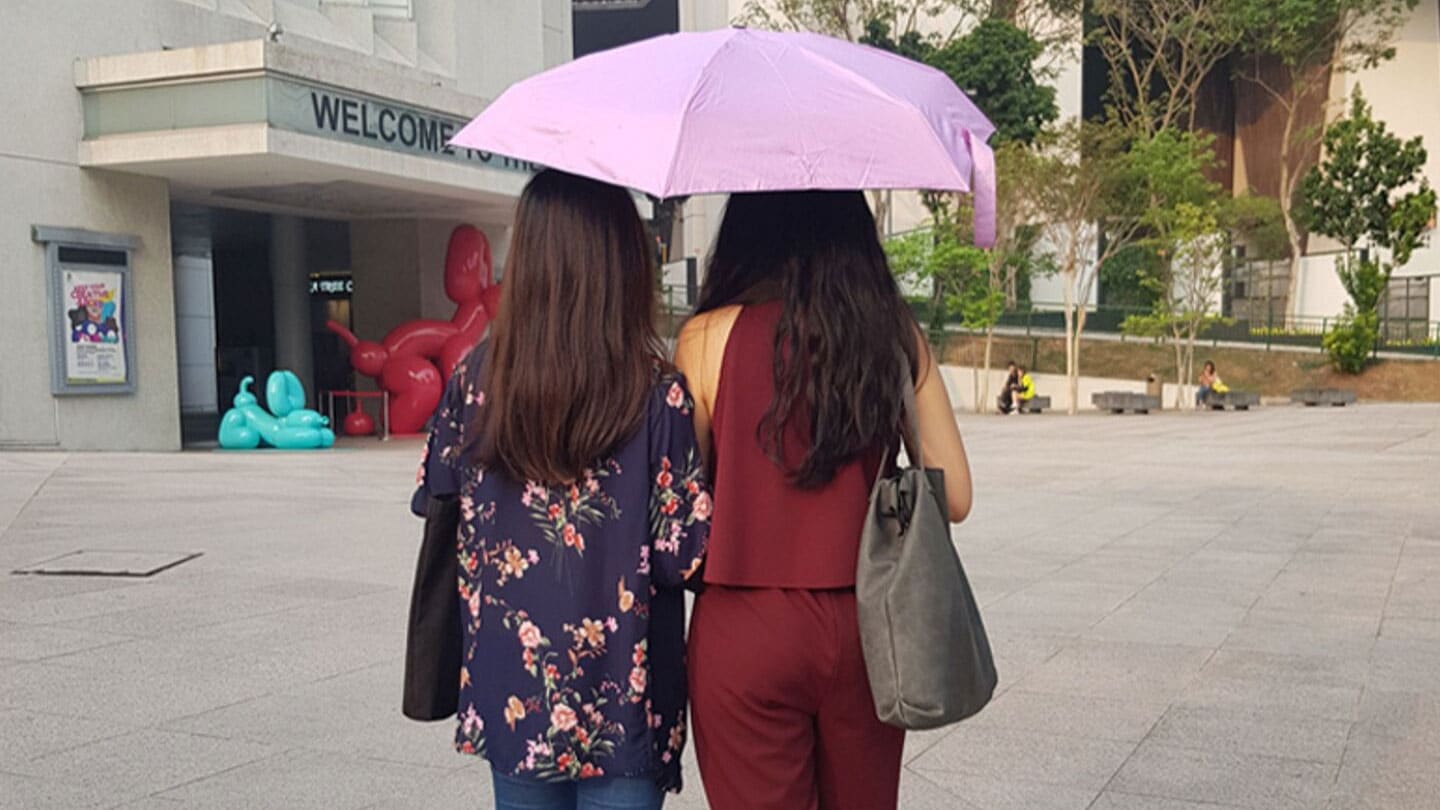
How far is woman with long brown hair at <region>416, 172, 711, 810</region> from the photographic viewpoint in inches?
80.4

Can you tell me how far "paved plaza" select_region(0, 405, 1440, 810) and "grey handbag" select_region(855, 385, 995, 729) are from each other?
2.07 meters

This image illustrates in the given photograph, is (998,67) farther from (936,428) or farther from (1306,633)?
(936,428)

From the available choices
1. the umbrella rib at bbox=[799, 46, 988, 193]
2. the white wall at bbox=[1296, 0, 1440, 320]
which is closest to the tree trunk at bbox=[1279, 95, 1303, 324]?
the white wall at bbox=[1296, 0, 1440, 320]

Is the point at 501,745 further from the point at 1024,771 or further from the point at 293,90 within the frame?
the point at 293,90

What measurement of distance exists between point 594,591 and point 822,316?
1.84 feet

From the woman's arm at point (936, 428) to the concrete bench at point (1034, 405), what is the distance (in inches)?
1195

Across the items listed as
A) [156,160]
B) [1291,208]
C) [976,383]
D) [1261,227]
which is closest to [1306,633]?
[156,160]

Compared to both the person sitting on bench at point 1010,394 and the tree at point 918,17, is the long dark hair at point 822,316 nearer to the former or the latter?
the person sitting on bench at point 1010,394

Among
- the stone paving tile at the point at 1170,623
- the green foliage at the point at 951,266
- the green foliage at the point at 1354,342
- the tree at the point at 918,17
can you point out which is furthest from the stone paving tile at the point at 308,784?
the tree at the point at 918,17

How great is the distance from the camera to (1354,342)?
3425 cm

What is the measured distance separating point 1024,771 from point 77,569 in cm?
582

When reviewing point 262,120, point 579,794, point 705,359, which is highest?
point 262,120

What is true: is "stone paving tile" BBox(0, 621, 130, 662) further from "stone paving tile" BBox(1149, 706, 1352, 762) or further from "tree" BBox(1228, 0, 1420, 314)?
"tree" BBox(1228, 0, 1420, 314)

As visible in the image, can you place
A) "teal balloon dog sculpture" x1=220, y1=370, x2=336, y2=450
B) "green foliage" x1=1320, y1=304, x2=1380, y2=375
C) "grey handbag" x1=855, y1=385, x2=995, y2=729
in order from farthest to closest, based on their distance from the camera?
1. "green foliage" x1=1320, y1=304, x2=1380, y2=375
2. "teal balloon dog sculpture" x1=220, y1=370, x2=336, y2=450
3. "grey handbag" x1=855, y1=385, x2=995, y2=729
